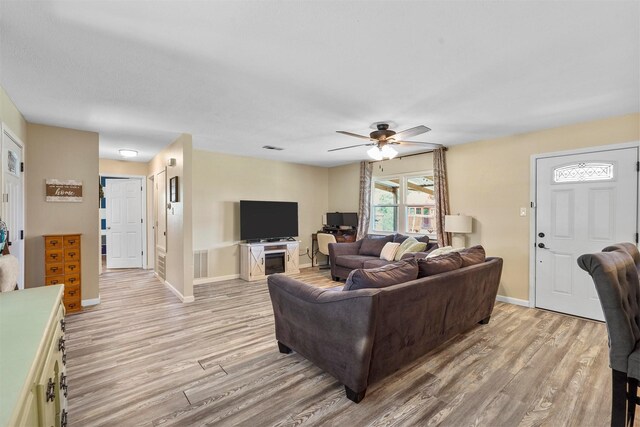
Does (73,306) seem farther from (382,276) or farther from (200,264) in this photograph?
(382,276)

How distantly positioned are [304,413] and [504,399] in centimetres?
143

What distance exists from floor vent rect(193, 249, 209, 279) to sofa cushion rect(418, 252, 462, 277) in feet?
13.7

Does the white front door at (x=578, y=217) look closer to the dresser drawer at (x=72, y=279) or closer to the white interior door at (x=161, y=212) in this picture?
the white interior door at (x=161, y=212)

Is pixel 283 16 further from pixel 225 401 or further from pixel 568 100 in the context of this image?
pixel 568 100

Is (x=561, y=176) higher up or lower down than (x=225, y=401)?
higher up

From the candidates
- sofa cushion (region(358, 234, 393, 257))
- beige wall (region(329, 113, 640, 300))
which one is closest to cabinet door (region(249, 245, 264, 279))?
sofa cushion (region(358, 234, 393, 257))

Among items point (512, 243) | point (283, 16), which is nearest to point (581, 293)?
point (512, 243)

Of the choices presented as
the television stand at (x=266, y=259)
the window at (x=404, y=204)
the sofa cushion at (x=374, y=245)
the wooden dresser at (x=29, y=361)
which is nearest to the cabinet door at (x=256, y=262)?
the television stand at (x=266, y=259)

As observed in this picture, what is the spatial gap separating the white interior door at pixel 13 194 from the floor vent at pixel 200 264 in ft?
7.59

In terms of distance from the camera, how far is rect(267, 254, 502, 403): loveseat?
2041 mm

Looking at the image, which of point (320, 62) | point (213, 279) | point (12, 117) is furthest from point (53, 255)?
point (320, 62)

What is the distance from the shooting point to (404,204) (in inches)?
233

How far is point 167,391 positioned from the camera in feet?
7.27

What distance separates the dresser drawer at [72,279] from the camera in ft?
12.5
